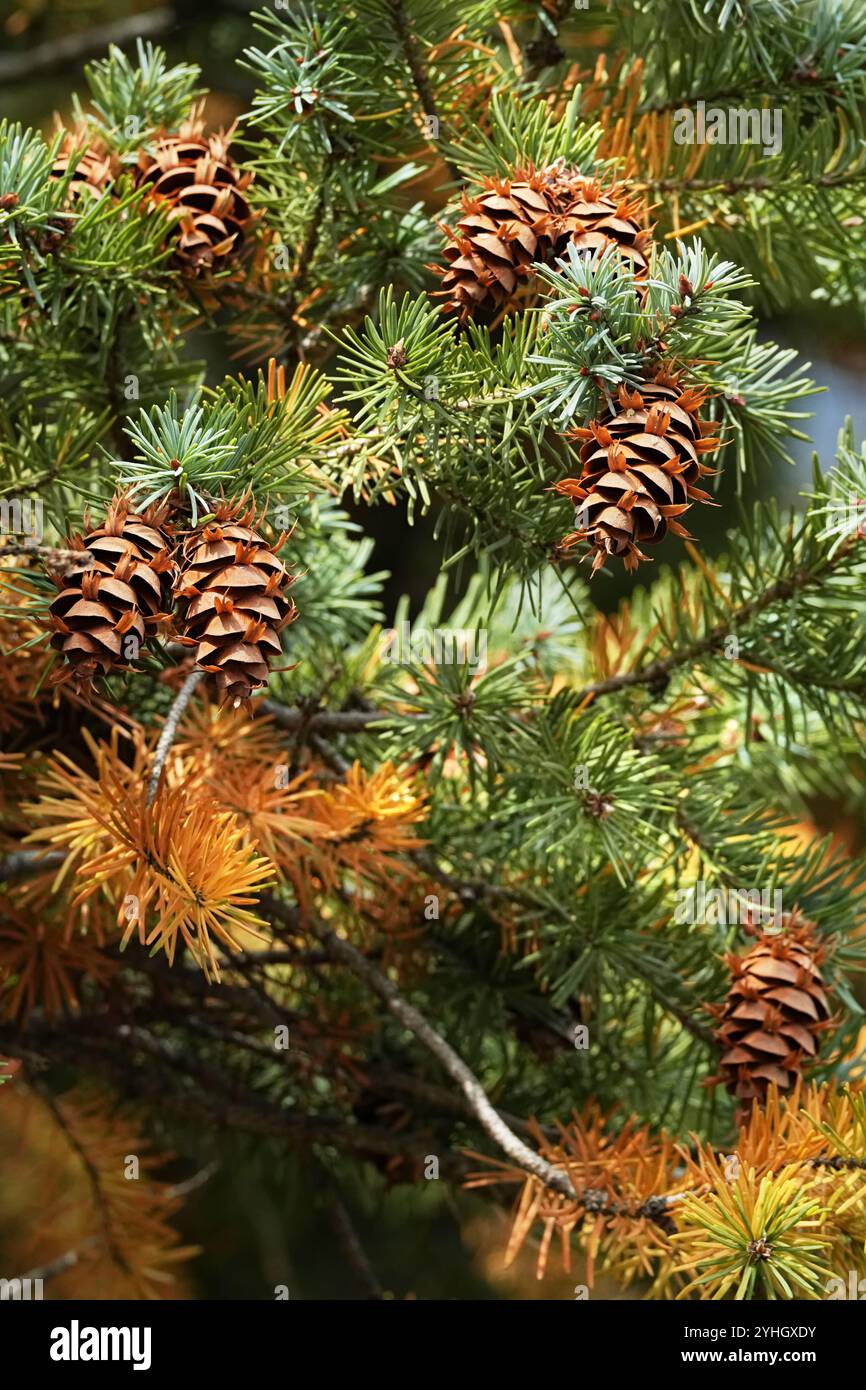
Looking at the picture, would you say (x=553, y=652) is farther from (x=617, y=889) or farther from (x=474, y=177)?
(x=474, y=177)

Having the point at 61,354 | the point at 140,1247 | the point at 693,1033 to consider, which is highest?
the point at 61,354

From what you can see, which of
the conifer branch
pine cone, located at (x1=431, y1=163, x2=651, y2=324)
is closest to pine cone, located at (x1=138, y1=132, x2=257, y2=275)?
pine cone, located at (x1=431, y1=163, x2=651, y2=324)

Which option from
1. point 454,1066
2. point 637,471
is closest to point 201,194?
point 637,471

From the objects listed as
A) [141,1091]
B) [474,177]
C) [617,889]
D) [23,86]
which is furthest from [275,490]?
[23,86]

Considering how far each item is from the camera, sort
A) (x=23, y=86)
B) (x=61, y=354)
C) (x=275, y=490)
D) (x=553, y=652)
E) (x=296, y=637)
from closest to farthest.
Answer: (x=275, y=490), (x=61, y=354), (x=296, y=637), (x=553, y=652), (x=23, y=86)

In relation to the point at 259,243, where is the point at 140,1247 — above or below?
below

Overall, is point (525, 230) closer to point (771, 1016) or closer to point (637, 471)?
point (637, 471)

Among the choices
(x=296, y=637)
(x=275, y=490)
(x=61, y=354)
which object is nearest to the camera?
(x=275, y=490)
